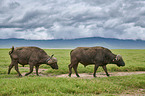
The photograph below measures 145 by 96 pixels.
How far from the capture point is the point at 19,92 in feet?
24.6

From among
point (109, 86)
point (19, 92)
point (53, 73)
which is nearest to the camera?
point (19, 92)

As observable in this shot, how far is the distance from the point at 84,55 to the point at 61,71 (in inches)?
136

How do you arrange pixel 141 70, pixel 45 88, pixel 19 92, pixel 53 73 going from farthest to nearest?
1. pixel 141 70
2. pixel 53 73
3. pixel 45 88
4. pixel 19 92

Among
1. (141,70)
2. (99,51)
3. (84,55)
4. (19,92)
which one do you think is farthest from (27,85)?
(141,70)

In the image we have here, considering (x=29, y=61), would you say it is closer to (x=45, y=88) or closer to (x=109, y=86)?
(x=45, y=88)

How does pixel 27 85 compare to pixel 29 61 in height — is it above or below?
below

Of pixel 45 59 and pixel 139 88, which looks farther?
pixel 45 59

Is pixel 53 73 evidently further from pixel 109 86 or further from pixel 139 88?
pixel 139 88

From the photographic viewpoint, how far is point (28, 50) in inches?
500

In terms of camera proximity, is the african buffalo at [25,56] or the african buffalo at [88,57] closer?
the african buffalo at [25,56]

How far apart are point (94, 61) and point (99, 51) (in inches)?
36.0

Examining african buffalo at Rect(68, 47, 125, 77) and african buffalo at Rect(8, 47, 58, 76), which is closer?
african buffalo at Rect(8, 47, 58, 76)

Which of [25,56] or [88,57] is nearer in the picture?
[25,56]

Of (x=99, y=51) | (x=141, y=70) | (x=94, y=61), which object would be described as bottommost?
(x=141, y=70)
